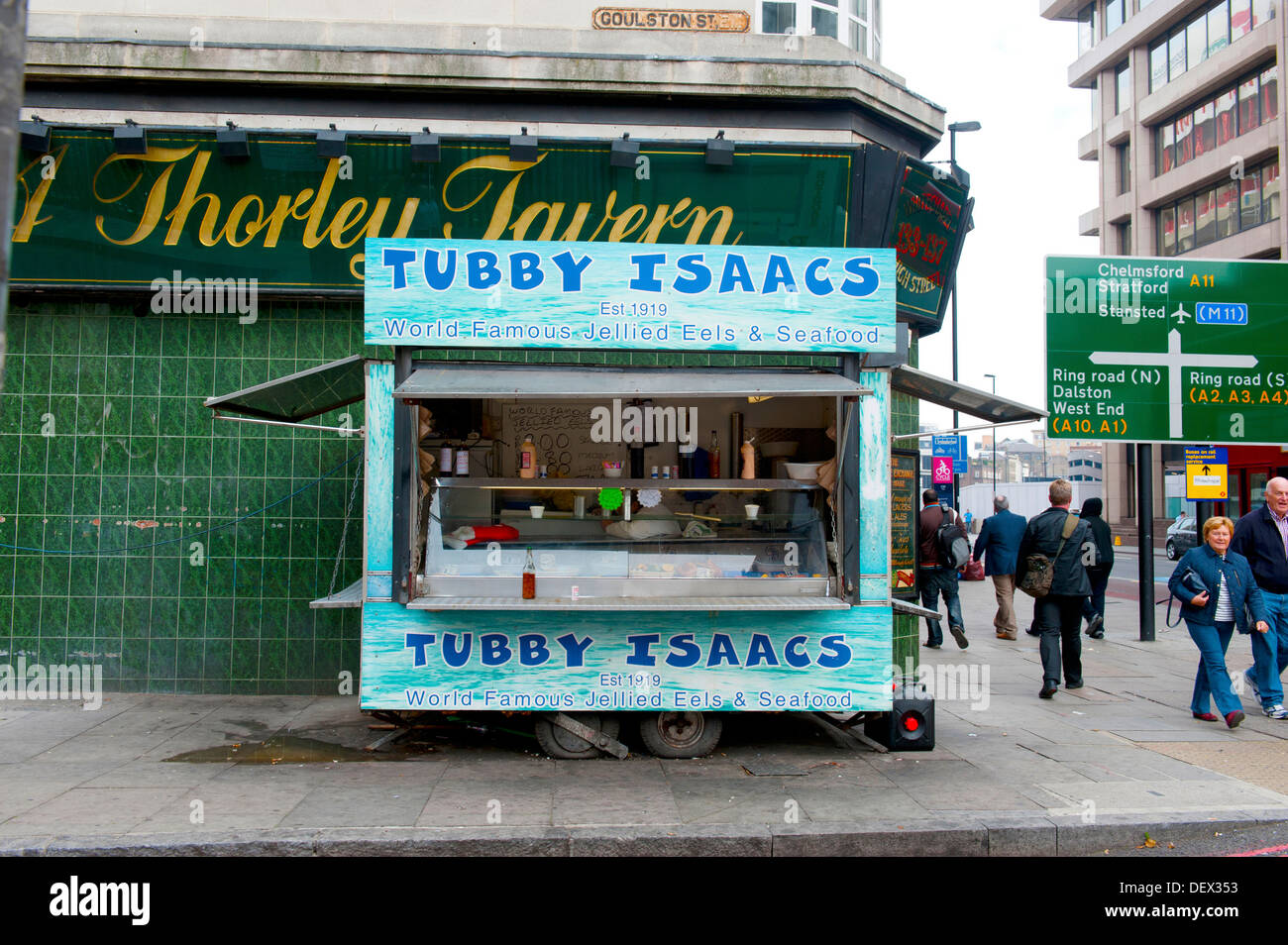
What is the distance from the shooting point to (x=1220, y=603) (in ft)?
25.2

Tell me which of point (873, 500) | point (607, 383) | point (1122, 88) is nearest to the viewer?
point (607, 383)

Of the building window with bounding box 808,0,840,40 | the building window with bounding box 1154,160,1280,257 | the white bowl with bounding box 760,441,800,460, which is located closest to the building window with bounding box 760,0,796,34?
the building window with bounding box 808,0,840,40

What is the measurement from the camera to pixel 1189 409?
1246cm

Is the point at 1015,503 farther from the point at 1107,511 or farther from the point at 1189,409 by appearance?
the point at 1189,409

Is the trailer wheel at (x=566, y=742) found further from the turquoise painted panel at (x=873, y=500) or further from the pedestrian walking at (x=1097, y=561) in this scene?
the pedestrian walking at (x=1097, y=561)

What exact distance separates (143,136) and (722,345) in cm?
543

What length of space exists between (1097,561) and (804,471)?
561 centimetres

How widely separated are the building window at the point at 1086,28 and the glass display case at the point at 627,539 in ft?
159

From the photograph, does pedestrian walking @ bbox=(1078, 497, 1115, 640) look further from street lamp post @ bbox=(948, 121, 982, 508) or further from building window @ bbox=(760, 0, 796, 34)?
building window @ bbox=(760, 0, 796, 34)

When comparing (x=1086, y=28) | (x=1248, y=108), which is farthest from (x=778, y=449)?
(x=1086, y=28)

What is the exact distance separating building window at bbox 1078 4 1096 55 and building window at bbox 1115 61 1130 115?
253 cm

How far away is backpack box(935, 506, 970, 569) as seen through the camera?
12133 mm

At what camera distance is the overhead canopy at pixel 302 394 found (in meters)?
6.50

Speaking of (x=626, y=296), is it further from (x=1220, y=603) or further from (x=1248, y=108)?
(x=1248, y=108)
